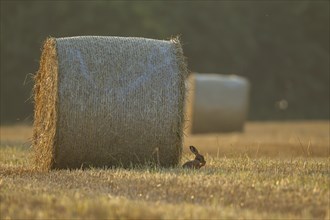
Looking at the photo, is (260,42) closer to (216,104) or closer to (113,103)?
(216,104)

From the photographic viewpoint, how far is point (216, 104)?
2612 centimetres

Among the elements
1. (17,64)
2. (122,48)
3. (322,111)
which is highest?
(122,48)

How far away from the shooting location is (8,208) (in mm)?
6500

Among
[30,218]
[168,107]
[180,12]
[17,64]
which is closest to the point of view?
[30,218]

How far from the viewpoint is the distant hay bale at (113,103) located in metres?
9.42

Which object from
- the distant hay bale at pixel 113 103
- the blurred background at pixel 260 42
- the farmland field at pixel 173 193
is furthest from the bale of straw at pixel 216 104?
the farmland field at pixel 173 193

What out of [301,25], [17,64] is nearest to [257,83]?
[301,25]

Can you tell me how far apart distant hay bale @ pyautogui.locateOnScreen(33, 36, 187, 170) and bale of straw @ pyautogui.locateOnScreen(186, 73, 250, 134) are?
1603 cm

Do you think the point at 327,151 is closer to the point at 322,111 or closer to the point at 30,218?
the point at 30,218

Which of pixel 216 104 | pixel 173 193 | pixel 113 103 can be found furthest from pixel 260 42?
pixel 173 193

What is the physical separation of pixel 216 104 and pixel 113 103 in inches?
662

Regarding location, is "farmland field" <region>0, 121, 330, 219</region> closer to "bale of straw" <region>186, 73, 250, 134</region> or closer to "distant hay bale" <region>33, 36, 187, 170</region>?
"distant hay bale" <region>33, 36, 187, 170</region>

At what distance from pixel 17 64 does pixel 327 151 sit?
914 inches

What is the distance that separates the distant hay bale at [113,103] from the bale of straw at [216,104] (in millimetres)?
16031
